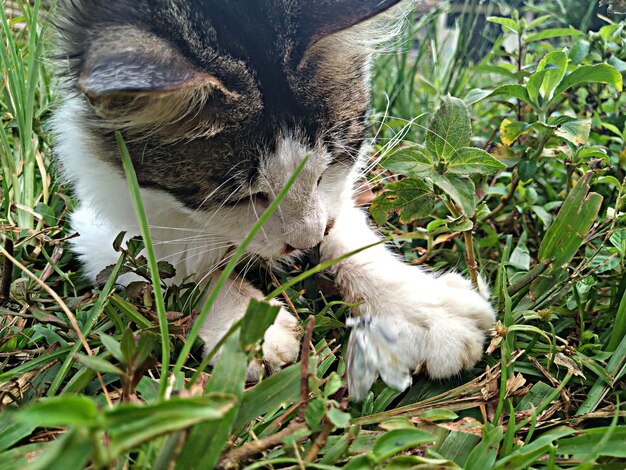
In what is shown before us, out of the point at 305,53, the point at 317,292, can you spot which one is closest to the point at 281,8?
the point at 305,53

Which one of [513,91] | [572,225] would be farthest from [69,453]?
[513,91]

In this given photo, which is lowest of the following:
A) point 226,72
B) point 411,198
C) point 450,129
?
point 411,198

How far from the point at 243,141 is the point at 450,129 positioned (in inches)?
13.7

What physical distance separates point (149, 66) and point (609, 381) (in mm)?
823

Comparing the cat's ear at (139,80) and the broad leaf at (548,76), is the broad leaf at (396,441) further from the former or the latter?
the broad leaf at (548,76)

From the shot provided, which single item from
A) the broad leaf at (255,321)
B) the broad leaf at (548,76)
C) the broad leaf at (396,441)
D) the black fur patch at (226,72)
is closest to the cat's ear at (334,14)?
the black fur patch at (226,72)

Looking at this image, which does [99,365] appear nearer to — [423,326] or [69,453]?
[69,453]

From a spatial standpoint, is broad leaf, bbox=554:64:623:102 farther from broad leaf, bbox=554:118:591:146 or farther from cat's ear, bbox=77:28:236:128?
cat's ear, bbox=77:28:236:128

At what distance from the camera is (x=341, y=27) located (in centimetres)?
96

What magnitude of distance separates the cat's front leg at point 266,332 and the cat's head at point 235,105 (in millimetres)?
121

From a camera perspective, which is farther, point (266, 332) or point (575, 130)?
point (575, 130)

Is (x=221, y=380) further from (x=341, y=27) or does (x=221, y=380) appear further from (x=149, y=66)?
(x=341, y=27)

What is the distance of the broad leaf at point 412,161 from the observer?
0.94 m

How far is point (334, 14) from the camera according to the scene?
979 millimetres
